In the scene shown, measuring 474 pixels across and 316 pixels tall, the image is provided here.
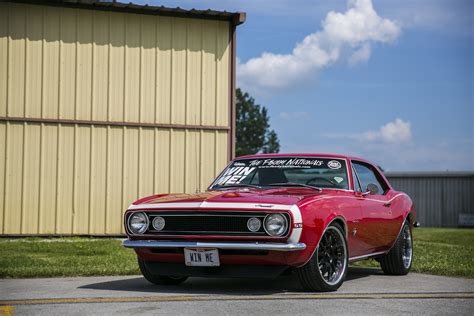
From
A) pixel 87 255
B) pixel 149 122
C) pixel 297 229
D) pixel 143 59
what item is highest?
pixel 143 59

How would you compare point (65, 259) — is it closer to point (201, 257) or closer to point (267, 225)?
point (201, 257)

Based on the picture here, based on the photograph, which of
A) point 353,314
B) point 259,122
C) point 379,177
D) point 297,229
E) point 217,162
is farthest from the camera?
point 259,122

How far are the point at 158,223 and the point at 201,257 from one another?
61 centimetres

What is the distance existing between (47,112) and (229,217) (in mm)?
10053

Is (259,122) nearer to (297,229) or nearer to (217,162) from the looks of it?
(217,162)

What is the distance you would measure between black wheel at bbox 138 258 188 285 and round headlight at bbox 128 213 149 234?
37 centimetres

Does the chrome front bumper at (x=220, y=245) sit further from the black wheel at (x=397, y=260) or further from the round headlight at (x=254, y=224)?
the black wheel at (x=397, y=260)

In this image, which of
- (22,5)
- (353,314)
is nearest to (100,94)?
(22,5)

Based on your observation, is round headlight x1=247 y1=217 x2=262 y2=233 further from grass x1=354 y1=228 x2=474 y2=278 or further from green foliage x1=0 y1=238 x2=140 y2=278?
grass x1=354 y1=228 x2=474 y2=278

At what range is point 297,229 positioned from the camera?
7.21 meters

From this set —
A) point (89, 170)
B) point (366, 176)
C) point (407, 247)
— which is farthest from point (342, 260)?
point (89, 170)

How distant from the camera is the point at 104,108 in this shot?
17062 millimetres

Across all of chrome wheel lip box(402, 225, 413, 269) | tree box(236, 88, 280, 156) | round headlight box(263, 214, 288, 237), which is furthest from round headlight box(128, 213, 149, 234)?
tree box(236, 88, 280, 156)

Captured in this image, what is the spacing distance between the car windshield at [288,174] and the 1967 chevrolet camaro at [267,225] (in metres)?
0.01
